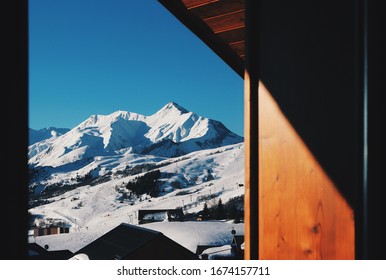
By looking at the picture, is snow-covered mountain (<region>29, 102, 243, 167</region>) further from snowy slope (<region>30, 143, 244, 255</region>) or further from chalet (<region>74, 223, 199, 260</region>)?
chalet (<region>74, 223, 199, 260</region>)

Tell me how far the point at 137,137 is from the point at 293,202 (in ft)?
442

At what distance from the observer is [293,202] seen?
1220 millimetres

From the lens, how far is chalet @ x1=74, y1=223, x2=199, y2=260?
26.2 ft

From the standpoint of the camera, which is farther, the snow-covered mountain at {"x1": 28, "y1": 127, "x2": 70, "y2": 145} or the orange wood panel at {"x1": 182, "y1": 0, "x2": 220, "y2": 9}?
the snow-covered mountain at {"x1": 28, "y1": 127, "x2": 70, "y2": 145}

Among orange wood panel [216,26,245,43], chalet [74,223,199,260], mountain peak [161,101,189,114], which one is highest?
mountain peak [161,101,189,114]

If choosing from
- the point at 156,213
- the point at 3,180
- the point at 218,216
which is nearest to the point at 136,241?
the point at 3,180

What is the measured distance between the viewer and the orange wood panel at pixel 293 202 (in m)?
1.12

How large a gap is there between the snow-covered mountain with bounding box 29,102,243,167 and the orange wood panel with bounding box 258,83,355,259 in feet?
346

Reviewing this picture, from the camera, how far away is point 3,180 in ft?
1.64

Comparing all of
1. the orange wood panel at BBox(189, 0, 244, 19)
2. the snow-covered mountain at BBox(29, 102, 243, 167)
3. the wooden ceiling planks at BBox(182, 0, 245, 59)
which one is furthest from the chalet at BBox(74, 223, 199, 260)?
the snow-covered mountain at BBox(29, 102, 243, 167)

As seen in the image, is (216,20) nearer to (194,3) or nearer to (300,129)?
(194,3)
